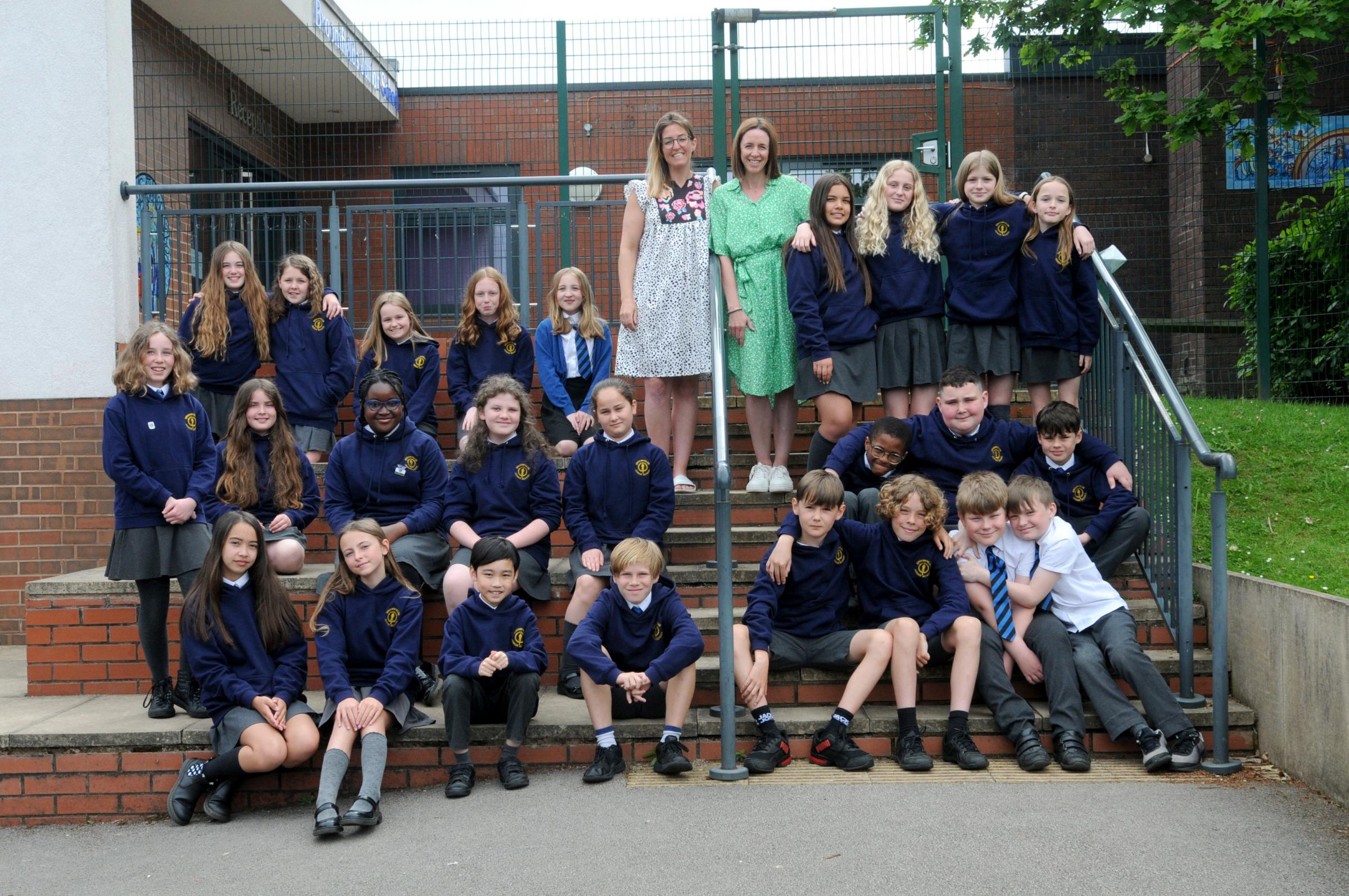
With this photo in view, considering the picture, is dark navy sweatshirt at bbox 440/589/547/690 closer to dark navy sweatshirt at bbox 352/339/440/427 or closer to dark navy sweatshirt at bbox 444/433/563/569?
dark navy sweatshirt at bbox 444/433/563/569

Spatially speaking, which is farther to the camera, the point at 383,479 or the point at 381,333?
the point at 381,333

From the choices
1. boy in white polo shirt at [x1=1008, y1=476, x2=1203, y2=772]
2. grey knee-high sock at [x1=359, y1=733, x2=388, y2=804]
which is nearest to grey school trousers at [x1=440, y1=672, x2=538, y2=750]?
grey knee-high sock at [x1=359, y1=733, x2=388, y2=804]

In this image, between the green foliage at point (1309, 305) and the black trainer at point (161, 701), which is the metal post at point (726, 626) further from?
the green foliage at point (1309, 305)

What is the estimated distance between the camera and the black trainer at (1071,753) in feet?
13.8

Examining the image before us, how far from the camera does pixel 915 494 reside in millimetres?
4590

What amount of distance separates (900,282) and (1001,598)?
171 centimetres

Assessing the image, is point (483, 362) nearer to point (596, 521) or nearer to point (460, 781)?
point (596, 521)

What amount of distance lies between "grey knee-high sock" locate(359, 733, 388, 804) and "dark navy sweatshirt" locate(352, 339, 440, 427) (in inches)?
98.4

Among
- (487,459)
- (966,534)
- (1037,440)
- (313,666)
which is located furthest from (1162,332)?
(313,666)

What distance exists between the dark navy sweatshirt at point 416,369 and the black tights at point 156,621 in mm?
1747

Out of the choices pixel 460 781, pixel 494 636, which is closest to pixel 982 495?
pixel 494 636

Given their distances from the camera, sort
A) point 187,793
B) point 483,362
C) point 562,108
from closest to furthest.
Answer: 1. point 187,793
2. point 483,362
3. point 562,108

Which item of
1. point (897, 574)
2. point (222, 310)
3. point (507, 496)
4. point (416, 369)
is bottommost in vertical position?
point (897, 574)

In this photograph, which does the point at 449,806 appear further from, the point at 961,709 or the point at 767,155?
the point at 767,155
